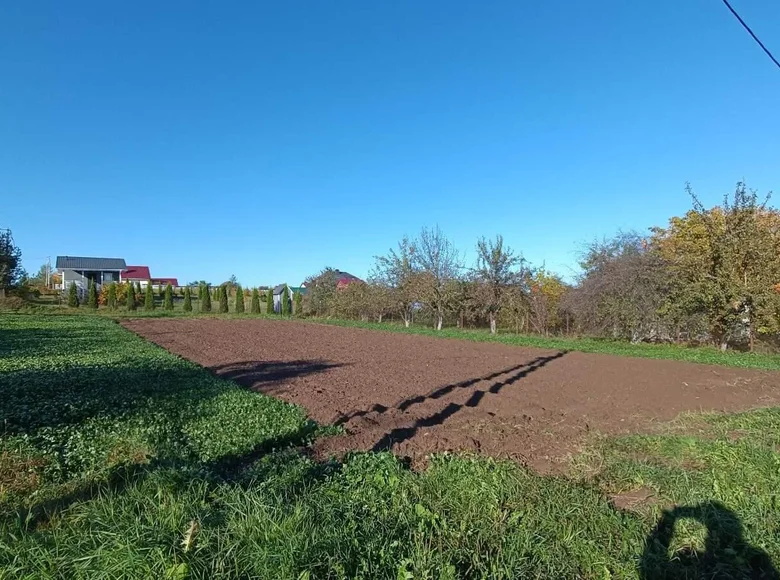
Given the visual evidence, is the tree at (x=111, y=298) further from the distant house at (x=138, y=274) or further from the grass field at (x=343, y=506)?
the grass field at (x=343, y=506)

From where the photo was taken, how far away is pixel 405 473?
441cm

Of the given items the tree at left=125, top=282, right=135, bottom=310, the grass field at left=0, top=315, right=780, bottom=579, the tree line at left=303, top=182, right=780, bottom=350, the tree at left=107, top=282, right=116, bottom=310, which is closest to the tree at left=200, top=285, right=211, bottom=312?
the tree at left=125, top=282, right=135, bottom=310

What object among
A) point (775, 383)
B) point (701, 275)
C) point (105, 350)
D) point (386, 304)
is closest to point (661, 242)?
point (701, 275)

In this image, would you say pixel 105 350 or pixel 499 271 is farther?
pixel 499 271

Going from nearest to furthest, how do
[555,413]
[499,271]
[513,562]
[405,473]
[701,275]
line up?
1. [513,562]
2. [405,473]
3. [555,413]
4. [701,275]
5. [499,271]

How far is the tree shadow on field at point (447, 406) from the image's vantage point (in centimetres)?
608

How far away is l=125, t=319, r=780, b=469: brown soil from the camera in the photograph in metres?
6.18

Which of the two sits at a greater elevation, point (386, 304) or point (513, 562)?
point (386, 304)

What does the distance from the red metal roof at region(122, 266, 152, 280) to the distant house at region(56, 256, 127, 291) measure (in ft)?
11.8

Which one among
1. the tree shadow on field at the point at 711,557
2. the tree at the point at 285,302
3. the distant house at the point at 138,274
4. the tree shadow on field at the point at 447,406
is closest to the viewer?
the tree shadow on field at the point at 711,557

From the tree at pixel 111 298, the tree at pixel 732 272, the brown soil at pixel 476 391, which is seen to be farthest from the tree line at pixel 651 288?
the tree at pixel 111 298

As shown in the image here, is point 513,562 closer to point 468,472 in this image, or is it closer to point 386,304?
point 468,472

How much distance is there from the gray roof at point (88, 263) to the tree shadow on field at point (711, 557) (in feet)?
237

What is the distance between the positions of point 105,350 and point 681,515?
48.0 feet
